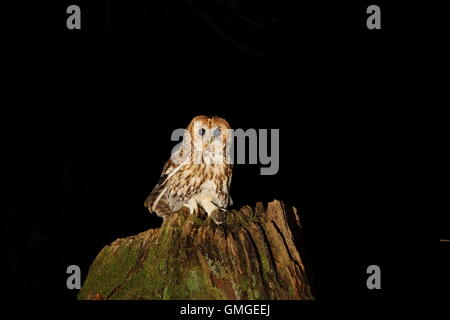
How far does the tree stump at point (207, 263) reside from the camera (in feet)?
5.57

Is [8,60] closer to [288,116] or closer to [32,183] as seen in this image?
[32,183]

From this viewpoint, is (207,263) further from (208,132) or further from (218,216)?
(208,132)

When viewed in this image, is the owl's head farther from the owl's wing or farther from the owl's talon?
the owl's talon

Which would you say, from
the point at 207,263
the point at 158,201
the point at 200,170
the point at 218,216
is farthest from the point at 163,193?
the point at 207,263

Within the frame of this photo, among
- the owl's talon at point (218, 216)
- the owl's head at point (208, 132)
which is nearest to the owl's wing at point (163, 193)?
the owl's head at point (208, 132)

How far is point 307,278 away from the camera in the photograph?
1.78 m

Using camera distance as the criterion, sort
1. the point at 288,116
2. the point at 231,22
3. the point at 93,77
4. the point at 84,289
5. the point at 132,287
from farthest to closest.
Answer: the point at 288,116 < the point at 93,77 < the point at 231,22 < the point at 84,289 < the point at 132,287

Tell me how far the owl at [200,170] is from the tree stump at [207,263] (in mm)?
551

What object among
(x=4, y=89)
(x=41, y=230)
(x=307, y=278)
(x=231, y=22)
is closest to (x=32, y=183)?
(x=41, y=230)

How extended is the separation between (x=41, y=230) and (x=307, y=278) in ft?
8.55

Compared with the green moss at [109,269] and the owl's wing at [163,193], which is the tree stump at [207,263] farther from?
the owl's wing at [163,193]

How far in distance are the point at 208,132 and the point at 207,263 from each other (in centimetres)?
80

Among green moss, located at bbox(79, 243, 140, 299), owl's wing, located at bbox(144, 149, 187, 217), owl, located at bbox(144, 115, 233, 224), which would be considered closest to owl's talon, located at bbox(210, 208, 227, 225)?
green moss, located at bbox(79, 243, 140, 299)

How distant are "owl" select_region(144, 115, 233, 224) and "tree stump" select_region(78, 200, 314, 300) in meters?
0.55
